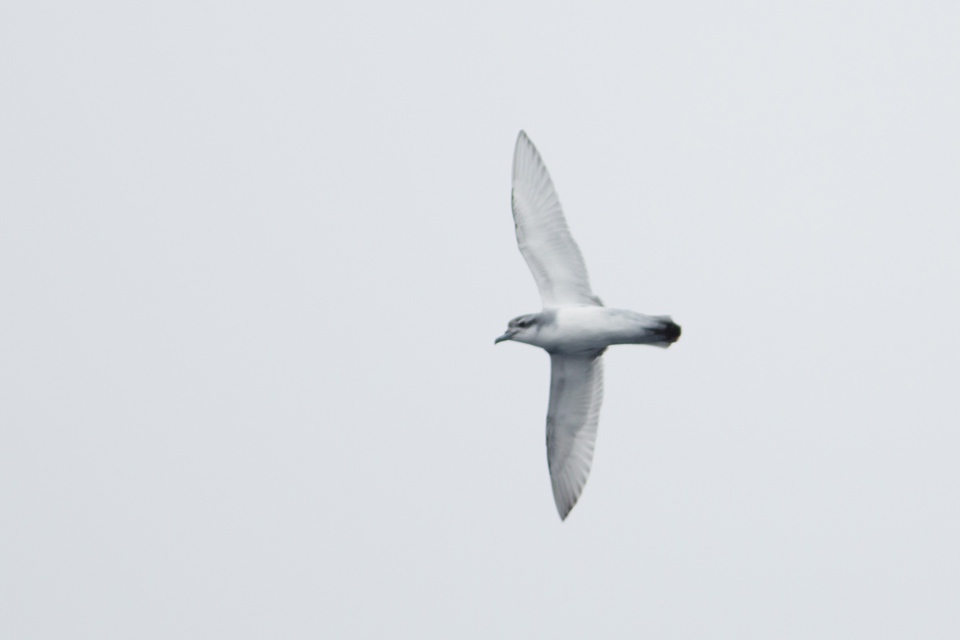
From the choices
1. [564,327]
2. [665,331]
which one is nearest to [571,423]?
[564,327]

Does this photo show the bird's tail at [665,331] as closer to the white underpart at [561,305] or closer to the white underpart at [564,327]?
the white underpart at [564,327]

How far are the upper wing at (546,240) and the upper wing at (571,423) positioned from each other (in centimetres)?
104

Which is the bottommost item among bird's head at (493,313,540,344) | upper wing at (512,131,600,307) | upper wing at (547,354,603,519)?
upper wing at (547,354,603,519)

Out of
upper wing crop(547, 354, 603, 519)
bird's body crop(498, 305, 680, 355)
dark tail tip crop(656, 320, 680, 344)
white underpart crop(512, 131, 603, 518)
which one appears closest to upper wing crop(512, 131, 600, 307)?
white underpart crop(512, 131, 603, 518)

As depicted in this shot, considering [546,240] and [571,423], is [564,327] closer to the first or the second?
[546,240]

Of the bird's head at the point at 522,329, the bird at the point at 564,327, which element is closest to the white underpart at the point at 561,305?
the bird at the point at 564,327

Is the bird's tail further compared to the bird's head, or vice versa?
the bird's head

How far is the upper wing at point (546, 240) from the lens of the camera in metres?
16.6

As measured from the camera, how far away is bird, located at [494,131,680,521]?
635 inches

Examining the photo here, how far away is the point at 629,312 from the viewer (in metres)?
16.1

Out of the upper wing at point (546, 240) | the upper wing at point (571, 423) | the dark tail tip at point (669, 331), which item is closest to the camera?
the dark tail tip at point (669, 331)

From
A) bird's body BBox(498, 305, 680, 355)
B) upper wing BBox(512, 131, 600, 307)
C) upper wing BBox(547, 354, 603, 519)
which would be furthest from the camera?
upper wing BBox(547, 354, 603, 519)

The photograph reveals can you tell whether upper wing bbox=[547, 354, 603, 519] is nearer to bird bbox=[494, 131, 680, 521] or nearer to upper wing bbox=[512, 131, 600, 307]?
bird bbox=[494, 131, 680, 521]

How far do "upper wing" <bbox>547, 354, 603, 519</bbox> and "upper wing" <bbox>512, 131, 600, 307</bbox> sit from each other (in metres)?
1.04
